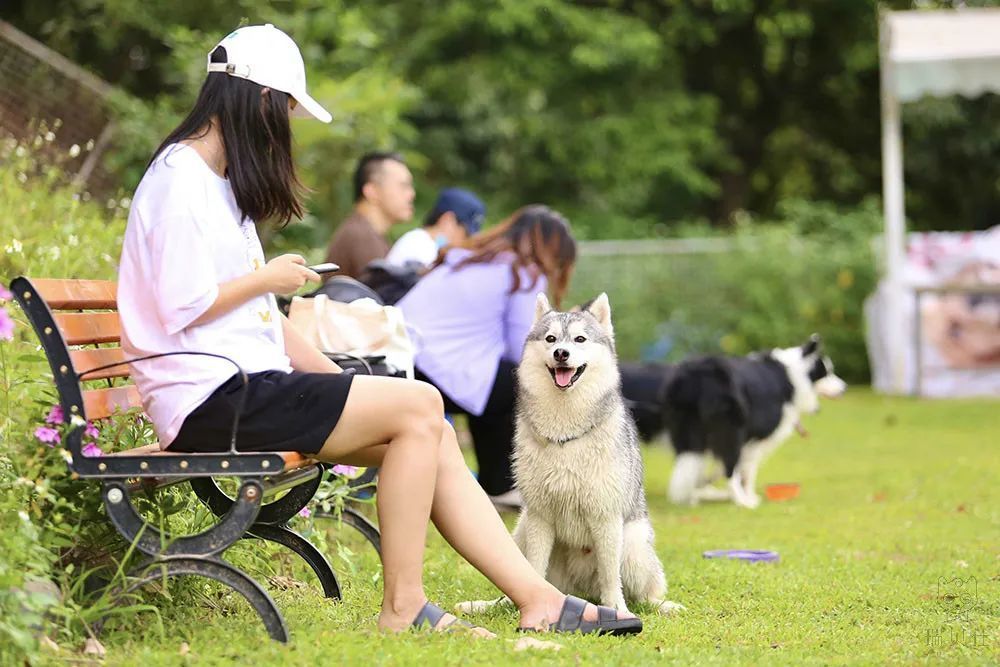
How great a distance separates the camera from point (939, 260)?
45.8 feet

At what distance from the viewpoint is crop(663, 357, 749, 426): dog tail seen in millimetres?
8242

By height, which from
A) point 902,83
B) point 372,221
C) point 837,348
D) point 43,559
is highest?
point 902,83

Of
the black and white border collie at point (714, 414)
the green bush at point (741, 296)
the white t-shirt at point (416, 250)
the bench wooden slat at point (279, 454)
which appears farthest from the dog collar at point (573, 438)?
the green bush at point (741, 296)

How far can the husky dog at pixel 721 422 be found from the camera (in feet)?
27.0

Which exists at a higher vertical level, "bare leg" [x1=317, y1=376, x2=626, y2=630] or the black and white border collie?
"bare leg" [x1=317, y1=376, x2=626, y2=630]

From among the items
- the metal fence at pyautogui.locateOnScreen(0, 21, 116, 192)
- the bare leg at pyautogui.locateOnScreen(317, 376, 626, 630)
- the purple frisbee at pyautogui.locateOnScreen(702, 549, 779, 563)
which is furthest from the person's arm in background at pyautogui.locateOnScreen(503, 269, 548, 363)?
the bare leg at pyautogui.locateOnScreen(317, 376, 626, 630)

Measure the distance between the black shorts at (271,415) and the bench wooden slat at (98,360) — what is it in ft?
0.93

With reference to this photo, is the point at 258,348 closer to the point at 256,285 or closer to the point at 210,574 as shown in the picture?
the point at 256,285

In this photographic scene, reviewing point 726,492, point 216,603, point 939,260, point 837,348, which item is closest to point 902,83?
point 939,260

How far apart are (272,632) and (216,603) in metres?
0.58

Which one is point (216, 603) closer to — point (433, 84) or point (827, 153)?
point (433, 84)

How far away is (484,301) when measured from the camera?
22.6ft

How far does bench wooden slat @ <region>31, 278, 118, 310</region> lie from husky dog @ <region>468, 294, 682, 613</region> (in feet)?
5.14

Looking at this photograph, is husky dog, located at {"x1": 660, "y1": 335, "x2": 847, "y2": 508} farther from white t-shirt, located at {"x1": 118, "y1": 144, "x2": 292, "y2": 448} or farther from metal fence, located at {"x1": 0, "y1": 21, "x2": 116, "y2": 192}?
white t-shirt, located at {"x1": 118, "y1": 144, "x2": 292, "y2": 448}
